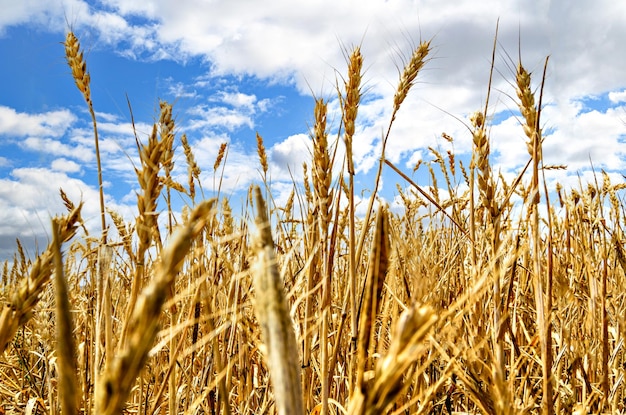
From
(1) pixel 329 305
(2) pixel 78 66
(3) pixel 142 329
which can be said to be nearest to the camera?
(3) pixel 142 329

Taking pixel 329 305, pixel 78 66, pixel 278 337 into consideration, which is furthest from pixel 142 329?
pixel 78 66

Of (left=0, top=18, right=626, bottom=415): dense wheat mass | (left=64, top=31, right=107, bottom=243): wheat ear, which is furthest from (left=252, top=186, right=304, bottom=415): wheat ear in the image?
(left=64, top=31, right=107, bottom=243): wheat ear

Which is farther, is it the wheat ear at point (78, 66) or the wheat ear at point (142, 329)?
the wheat ear at point (78, 66)

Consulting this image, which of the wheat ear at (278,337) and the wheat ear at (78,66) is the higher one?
the wheat ear at (78,66)

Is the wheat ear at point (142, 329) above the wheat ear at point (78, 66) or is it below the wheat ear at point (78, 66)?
below

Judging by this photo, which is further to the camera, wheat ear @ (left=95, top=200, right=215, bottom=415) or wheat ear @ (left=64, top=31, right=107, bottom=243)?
wheat ear @ (left=64, top=31, right=107, bottom=243)

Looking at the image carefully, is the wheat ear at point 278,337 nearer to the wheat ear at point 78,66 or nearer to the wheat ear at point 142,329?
the wheat ear at point 142,329

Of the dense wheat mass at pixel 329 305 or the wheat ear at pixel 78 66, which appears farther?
the wheat ear at pixel 78 66

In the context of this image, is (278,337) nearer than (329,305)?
Yes

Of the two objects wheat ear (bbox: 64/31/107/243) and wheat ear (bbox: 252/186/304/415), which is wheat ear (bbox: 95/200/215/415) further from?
wheat ear (bbox: 64/31/107/243)

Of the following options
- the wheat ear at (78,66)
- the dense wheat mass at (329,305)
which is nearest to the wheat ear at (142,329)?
the dense wheat mass at (329,305)

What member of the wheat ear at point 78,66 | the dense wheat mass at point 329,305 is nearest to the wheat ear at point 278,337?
the dense wheat mass at point 329,305

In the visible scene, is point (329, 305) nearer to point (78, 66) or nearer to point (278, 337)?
point (278, 337)

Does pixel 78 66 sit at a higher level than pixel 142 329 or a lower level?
higher
